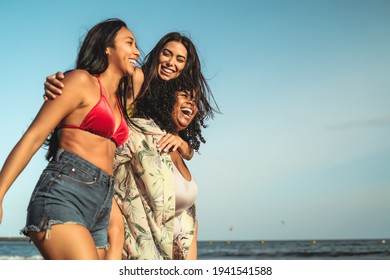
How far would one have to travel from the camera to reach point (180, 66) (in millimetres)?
4656

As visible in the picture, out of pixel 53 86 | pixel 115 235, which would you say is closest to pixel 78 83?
pixel 53 86

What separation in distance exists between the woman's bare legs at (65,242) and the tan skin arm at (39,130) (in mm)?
291

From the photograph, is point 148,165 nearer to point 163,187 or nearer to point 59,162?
point 163,187

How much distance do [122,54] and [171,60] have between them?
1387 mm

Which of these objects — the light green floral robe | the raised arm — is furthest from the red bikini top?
the light green floral robe

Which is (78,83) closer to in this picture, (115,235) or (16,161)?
(16,161)

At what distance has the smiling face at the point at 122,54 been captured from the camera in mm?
3275

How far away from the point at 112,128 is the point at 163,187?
1.14 meters

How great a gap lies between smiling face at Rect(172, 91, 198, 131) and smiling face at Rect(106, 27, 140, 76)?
1.24 meters

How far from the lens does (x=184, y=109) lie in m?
4.58

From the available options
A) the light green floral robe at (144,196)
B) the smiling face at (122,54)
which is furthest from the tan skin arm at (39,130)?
the light green floral robe at (144,196)

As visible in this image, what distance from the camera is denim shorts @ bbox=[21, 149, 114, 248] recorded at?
107 inches

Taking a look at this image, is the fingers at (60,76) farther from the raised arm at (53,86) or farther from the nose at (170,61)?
the nose at (170,61)
